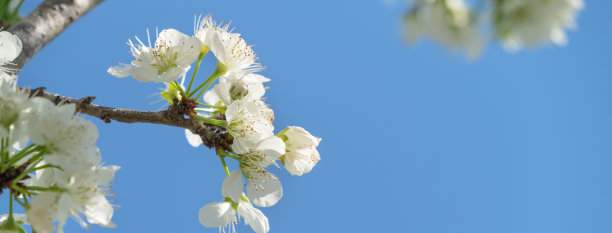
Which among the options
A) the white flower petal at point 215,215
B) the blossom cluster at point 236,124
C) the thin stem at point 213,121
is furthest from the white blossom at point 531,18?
the white flower petal at point 215,215

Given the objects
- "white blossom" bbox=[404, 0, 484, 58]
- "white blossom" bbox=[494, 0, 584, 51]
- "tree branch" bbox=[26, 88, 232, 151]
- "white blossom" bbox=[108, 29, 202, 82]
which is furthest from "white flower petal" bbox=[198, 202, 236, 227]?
"white blossom" bbox=[494, 0, 584, 51]

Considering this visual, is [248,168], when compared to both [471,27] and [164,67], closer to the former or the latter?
[164,67]

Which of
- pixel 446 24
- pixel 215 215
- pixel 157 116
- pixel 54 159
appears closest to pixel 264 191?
pixel 215 215

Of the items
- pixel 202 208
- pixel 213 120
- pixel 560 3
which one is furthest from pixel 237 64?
pixel 560 3

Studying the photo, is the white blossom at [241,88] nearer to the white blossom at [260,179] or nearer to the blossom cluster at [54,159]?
the white blossom at [260,179]

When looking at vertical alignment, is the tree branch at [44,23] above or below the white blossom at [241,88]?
above

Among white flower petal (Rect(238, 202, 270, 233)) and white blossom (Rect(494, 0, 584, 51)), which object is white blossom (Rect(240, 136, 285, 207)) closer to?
white flower petal (Rect(238, 202, 270, 233))

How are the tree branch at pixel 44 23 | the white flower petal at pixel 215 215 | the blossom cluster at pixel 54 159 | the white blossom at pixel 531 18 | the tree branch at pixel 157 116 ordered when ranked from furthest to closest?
the tree branch at pixel 44 23 → the white flower petal at pixel 215 215 → the tree branch at pixel 157 116 → the blossom cluster at pixel 54 159 → the white blossom at pixel 531 18
